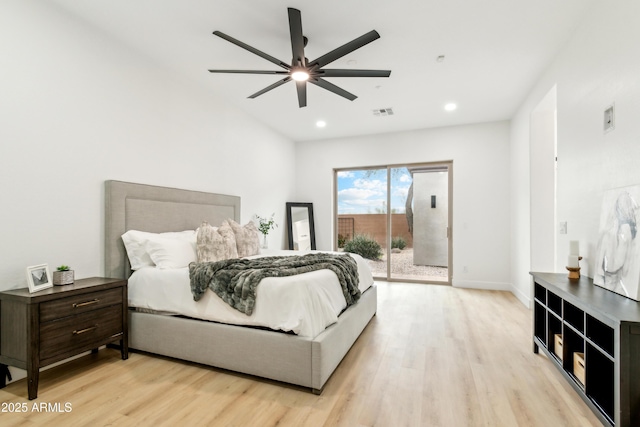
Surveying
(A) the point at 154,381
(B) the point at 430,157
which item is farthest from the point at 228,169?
(B) the point at 430,157

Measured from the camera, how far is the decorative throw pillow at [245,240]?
3705mm

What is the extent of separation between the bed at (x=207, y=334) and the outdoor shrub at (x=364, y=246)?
256 cm

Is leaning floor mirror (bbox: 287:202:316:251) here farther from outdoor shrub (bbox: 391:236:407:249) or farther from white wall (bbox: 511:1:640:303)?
white wall (bbox: 511:1:640:303)

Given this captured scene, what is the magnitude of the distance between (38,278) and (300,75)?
250 cm

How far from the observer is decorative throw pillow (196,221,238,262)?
3119mm

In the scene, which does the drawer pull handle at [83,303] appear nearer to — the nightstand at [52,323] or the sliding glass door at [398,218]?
the nightstand at [52,323]

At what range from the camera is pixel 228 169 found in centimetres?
446

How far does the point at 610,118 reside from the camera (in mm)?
2170

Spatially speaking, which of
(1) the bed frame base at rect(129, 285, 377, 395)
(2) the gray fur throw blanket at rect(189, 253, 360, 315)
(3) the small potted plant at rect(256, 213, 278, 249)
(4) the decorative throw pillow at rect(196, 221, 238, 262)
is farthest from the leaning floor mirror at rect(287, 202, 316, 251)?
(1) the bed frame base at rect(129, 285, 377, 395)

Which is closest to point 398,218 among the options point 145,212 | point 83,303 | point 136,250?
point 145,212

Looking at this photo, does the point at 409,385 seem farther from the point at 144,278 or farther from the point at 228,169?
the point at 228,169

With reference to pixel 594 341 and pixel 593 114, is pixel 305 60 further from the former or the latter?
pixel 594 341

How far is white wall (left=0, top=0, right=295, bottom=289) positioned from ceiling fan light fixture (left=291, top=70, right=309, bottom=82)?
1662 millimetres

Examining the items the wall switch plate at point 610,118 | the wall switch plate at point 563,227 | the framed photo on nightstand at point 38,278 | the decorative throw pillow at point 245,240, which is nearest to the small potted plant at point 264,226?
the decorative throw pillow at point 245,240
